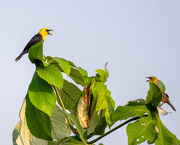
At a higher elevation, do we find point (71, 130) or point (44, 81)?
point (44, 81)

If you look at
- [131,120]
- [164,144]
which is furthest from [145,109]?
[164,144]

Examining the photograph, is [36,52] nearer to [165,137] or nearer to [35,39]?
[165,137]

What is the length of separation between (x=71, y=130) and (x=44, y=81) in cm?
39

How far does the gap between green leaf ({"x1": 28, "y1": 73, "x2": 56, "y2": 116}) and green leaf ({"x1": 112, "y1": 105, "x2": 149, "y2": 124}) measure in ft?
1.32

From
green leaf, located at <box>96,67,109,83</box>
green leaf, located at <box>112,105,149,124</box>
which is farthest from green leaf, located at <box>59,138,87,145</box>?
green leaf, located at <box>96,67,109,83</box>

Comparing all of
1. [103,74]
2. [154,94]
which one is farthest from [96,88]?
[154,94]

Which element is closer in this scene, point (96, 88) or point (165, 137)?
point (165, 137)

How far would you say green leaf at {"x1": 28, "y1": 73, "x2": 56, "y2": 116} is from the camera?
1594 mm

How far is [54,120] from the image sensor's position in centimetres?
191

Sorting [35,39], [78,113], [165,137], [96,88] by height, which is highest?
[35,39]

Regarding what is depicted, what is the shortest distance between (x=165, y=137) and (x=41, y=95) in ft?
2.55

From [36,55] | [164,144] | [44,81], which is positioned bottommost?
[164,144]

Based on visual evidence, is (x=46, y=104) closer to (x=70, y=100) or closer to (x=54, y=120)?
(x=54, y=120)

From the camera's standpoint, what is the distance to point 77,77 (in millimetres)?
2014
